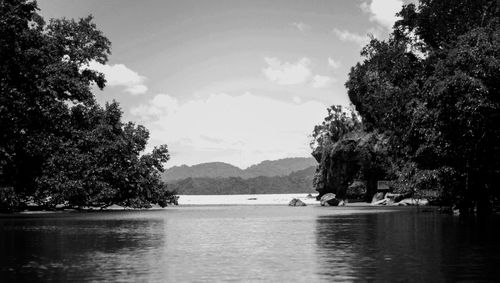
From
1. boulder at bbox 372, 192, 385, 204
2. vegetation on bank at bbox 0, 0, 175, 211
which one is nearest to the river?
vegetation on bank at bbox 0, 0, 175, 211

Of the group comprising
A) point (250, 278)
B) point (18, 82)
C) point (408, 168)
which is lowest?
point (250, 278)

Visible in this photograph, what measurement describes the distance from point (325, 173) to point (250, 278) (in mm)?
95006

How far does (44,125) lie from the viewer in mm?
50594

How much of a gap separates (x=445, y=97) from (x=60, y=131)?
33.4 m

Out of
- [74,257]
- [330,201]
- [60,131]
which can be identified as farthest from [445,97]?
[330,201]

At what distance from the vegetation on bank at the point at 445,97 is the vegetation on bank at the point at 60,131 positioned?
85.8 ft

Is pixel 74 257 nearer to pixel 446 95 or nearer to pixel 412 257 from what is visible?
pixel 412 257

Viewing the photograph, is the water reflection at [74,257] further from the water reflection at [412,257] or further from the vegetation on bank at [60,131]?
the vegetation on bank at [60,131]

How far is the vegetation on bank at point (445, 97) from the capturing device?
35.5m

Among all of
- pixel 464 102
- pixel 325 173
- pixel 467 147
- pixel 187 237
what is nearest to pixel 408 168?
pixel 467 147

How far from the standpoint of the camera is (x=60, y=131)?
2109 inches

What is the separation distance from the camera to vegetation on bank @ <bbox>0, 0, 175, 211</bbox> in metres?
45.9

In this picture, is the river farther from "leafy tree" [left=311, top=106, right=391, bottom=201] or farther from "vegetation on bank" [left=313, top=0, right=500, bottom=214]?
"leafy tree" [left=311, top=106, right=391, bottom=201]

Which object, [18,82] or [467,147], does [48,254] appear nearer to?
[467,147]
